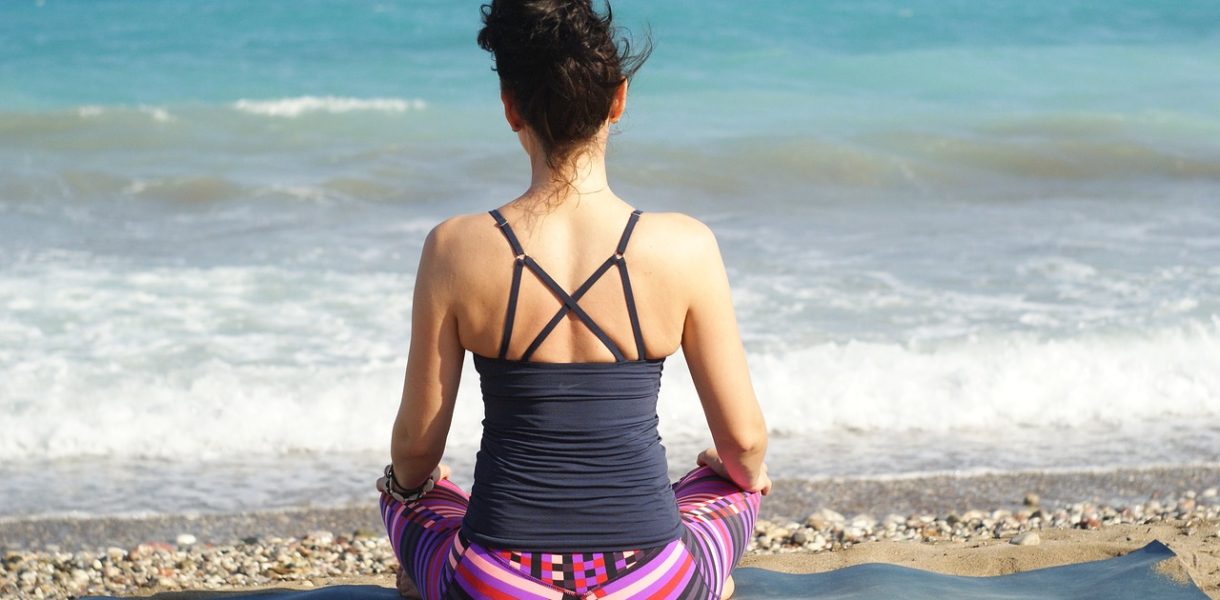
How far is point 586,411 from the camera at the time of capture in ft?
7.79

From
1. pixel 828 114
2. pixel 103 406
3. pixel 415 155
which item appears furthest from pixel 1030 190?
pixel 103 406

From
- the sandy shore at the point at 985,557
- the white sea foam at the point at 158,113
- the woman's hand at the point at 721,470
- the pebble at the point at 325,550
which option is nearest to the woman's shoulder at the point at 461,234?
the woman's hand at the point at 721,470

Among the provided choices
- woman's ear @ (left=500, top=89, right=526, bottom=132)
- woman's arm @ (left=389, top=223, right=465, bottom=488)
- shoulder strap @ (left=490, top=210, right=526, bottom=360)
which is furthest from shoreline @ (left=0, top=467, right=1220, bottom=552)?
woman's ear @ (left=500, top=89, right=526, bottom=132)

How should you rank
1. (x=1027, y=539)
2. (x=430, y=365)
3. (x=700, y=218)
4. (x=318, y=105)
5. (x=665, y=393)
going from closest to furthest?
(x=430, y=365) < (x=1027, y=539) < (x=665, y=393) < (x=700, y=218) < (x=318, y=105)

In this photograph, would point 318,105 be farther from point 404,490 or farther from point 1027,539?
point 404,490

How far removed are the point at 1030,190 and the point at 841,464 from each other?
783cm

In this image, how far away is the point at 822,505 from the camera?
4926 mm

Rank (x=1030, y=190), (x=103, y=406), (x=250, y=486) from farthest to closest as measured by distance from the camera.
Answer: (x=1030, y=190)
(x=103, y=406)
(x=250, y=486)

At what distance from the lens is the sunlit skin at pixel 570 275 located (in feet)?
7.75

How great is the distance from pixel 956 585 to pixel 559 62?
194 centimetres

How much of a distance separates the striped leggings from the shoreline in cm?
191

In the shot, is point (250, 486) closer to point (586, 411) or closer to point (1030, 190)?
point (586, 411)

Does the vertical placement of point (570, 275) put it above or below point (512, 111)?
below

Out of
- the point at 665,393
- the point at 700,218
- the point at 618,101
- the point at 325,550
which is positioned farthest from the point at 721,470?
the point at 700,218
